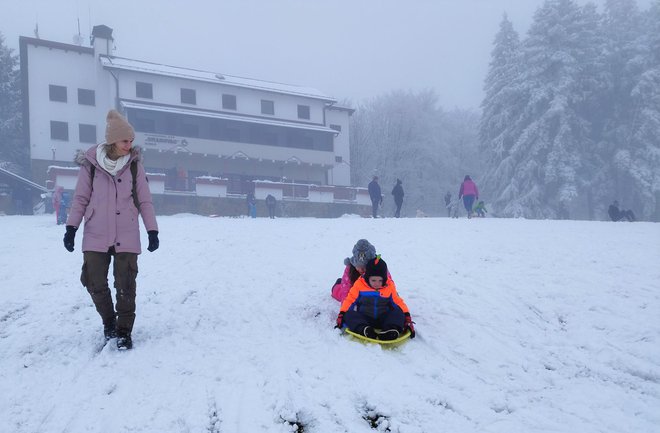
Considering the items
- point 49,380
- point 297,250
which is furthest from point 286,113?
point 49,380

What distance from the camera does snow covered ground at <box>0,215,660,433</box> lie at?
4.19 meters

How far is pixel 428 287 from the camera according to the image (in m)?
8.39

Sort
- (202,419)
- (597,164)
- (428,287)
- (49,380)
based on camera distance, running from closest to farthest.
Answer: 1. (202,419)
2. (49,380)
3. (428,287)
4. (597,164)

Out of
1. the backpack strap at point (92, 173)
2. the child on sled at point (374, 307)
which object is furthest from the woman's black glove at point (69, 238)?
the child on sled at point (374, 307)

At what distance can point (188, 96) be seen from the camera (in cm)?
3956

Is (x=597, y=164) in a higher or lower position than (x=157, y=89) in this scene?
lower

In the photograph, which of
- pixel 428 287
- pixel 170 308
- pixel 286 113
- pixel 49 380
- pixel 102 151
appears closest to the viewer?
pixel 49 380

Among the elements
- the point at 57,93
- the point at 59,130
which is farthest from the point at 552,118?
the point at 57,93

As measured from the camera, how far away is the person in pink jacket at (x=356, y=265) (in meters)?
6.40

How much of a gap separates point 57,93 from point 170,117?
9036mm

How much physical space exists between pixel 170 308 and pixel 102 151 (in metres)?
2.57

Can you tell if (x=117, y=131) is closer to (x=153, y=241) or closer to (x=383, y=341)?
(x=153, y=241)

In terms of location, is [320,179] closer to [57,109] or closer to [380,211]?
[380,211]

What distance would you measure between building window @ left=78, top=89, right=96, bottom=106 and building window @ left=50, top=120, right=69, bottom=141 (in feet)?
7.32
